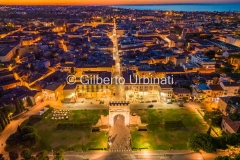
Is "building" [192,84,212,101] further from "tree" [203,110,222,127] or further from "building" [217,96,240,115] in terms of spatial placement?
"tree" [203,110,222,127]

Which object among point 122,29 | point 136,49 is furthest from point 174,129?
point 122,29

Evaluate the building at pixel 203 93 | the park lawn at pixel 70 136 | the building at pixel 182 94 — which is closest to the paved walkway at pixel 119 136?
the park lawn at pixel 70 136

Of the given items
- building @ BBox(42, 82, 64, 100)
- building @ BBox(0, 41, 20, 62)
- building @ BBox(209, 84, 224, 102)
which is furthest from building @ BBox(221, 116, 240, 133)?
building @ BBox(0, 41, 20, 62)

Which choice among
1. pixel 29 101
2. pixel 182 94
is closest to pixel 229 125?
pixel 182 94

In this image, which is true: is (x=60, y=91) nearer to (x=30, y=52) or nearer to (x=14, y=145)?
(x=14, y=145)

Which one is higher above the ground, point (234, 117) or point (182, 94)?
point (234, 117)

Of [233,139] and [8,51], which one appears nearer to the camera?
[233,139]

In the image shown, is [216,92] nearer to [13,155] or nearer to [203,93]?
[203,93]
